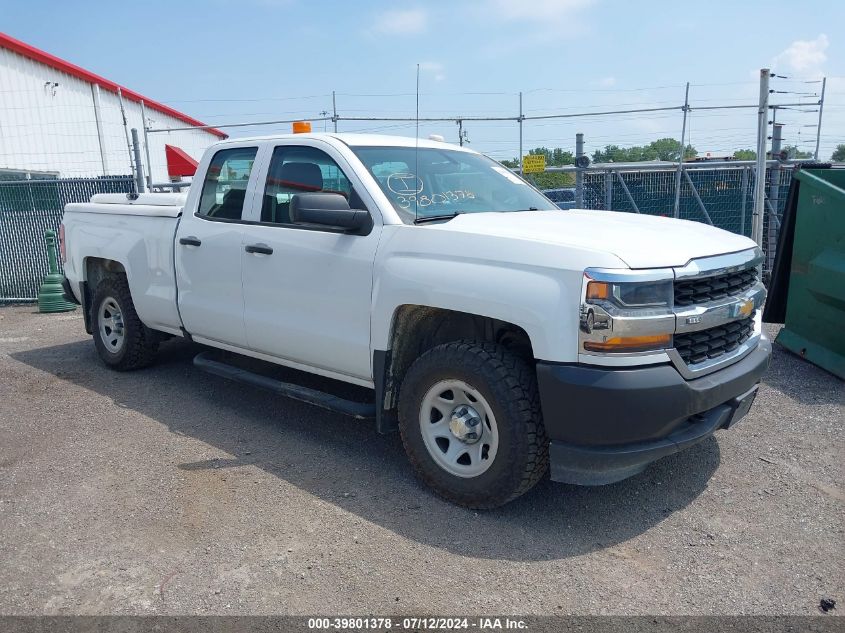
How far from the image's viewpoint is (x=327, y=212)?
3.93 metres

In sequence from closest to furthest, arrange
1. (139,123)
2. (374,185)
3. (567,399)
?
1. (567,399)
2. (374,185)
3. (139,123)

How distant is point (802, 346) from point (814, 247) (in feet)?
2.75

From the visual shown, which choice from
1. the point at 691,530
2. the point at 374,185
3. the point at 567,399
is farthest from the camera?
the point at 374,185

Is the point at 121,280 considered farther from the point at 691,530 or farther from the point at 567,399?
the point at 691,530

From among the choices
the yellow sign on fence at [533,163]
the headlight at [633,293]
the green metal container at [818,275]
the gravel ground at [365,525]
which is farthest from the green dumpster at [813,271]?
the yellow sign on fence at [533,163]

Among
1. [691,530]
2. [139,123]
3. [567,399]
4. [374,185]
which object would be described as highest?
[139,123]

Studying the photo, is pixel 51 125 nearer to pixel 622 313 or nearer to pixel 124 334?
pixel 124 334

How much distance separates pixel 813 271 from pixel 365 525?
4.42m

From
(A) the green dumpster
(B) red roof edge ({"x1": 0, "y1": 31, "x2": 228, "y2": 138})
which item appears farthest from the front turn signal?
(B) red roof edge ({"x1": 0, "y1": 31, "x2": 228, "y2": 138})

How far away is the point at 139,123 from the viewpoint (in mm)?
25219

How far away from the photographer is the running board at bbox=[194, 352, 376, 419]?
420 centimetres

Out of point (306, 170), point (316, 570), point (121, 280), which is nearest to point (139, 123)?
point (121, 280)

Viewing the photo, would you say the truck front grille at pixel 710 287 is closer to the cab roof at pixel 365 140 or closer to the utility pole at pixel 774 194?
the cab roof at pixel 365 140

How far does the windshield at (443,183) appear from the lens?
4211mm
